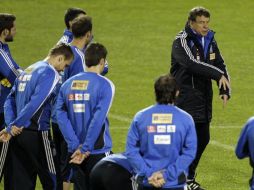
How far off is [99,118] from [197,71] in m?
2.48

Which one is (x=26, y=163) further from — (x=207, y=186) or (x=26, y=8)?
(x=26, y=8)

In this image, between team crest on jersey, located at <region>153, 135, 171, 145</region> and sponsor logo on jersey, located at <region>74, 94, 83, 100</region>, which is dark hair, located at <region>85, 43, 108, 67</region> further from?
team crest on jersey, located at <region>153, 135, 171, 145</region>

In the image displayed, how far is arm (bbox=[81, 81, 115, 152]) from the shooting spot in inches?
376

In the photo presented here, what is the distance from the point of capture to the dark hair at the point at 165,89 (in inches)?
348

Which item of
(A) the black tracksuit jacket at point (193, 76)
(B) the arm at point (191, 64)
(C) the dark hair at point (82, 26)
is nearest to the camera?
(C) the dark hair at point (82, 26)

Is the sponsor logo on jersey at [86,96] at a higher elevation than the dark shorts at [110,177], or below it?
higher

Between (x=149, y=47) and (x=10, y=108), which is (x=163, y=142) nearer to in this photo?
(x=10, y=108)

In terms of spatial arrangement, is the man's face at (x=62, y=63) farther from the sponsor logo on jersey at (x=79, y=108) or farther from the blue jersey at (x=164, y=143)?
the blue jersey at (x=164, y=143)

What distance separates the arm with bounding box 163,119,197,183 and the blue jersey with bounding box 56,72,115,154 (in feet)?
3.61

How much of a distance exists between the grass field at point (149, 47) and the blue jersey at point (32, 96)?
2.85 metres

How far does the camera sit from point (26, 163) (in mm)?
10531

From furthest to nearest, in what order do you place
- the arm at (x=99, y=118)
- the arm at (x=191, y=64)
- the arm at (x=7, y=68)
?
the arm at (x=191, y=64) → the arm at (x=7, y=68) → the arm at (x=99, y=118)

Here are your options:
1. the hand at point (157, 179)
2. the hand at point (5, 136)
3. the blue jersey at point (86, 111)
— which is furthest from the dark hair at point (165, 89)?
the hand at point (5, 136)

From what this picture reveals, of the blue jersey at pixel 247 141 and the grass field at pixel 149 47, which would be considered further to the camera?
the grass field at pixel 149 47
